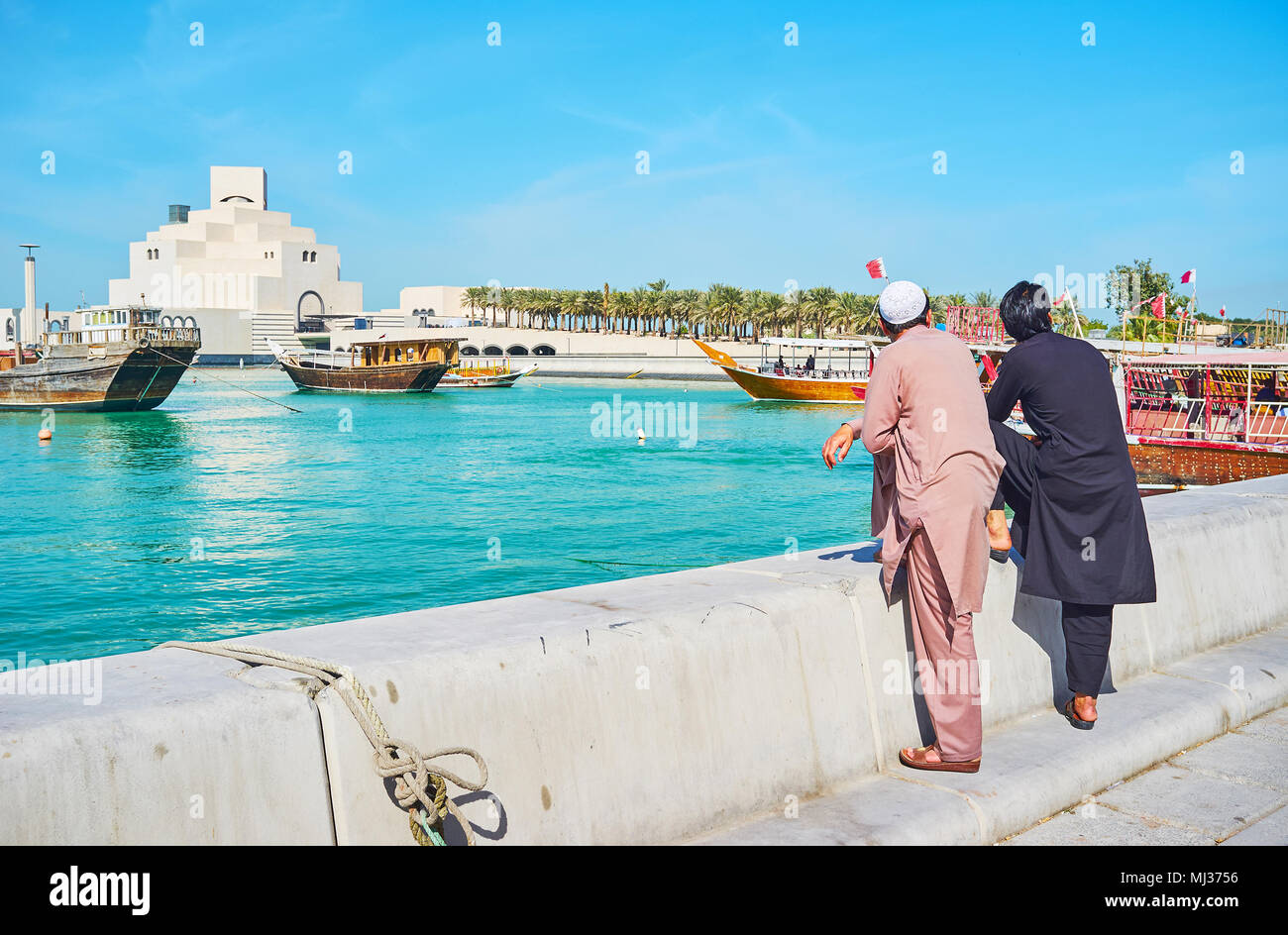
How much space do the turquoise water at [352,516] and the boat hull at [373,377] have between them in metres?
30.3

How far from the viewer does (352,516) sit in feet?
80.9

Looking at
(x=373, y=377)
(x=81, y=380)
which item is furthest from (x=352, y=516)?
(x=373, y=377)

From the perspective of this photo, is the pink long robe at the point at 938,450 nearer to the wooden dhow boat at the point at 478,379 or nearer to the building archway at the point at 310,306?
the wooden dhow boat at the point at 478,379

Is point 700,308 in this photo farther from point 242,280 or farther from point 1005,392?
point 1005,392

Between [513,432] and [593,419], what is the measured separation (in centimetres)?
1079

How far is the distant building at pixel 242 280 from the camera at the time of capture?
432 feet

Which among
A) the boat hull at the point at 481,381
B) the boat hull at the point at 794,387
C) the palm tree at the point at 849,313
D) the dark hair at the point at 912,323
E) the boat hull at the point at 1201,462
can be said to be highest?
the palm tree at the point at 849,313

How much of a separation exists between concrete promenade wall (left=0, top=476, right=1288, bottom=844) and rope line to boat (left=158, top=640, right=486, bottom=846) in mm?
53

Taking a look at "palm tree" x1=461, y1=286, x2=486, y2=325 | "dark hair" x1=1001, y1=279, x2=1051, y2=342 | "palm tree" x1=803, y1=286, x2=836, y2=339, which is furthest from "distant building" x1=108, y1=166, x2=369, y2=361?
"dark hair" x1=1001, y1=279, x2=1051, y2=342

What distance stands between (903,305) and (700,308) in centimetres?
12528

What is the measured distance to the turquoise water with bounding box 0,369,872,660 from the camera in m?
15.9

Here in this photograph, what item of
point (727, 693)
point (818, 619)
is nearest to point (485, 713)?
point (727, 693)

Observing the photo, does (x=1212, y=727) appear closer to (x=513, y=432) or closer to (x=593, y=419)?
(x=513, y=432)

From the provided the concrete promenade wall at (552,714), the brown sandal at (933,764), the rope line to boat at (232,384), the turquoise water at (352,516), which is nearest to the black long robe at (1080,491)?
the concrete promenade wall at (552,714)
